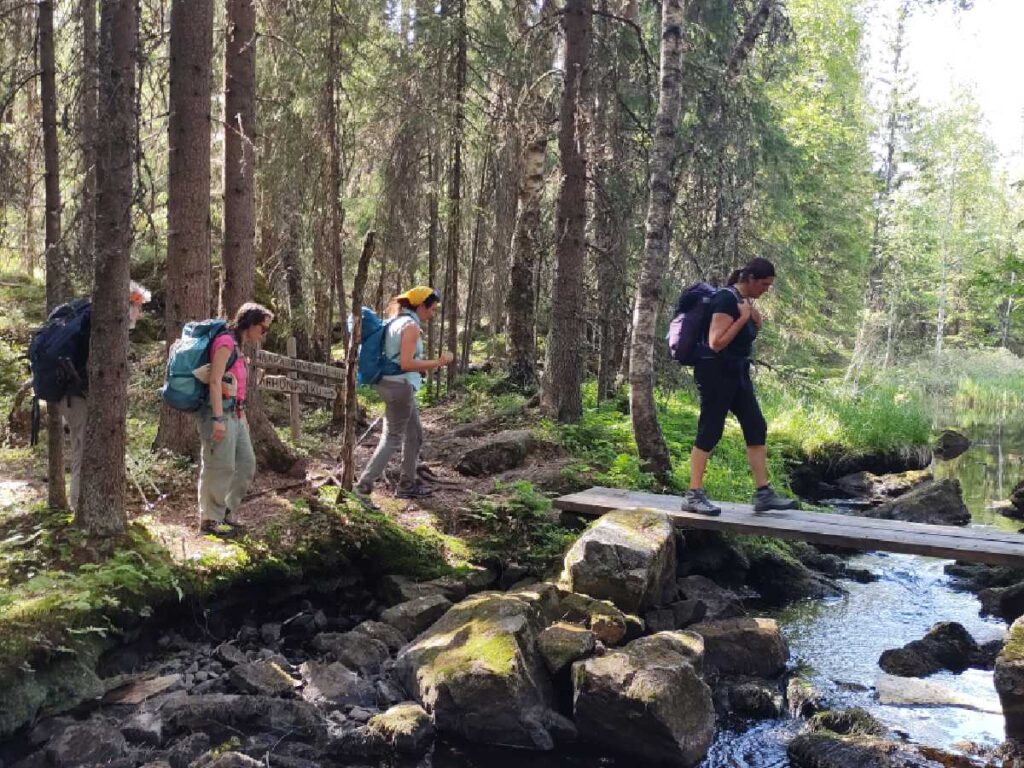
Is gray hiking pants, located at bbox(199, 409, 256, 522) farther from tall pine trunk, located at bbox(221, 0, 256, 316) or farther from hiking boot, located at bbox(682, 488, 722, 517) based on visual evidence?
hiking boot, located at bbox(682, 488, 722, 517)

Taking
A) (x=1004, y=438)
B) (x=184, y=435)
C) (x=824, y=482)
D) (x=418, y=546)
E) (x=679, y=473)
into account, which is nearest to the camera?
(x=418, y=546)

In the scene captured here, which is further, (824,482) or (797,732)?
(824,482)

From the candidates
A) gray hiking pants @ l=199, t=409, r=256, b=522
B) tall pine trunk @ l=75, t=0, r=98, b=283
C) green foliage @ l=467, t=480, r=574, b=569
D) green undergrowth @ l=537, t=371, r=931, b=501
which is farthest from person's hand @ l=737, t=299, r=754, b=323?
tall pine trunk @ l=75, t=0, r=98, b=283

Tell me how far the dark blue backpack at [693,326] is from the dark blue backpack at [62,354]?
15.2 ft

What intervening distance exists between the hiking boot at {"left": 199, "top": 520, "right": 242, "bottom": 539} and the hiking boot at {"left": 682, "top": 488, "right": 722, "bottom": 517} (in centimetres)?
401

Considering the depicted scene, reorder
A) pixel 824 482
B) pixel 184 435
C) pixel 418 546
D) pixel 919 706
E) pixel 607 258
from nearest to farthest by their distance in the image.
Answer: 1. pixel 919 706
2. pixel 418 546
3. pixel 184 435
4. pixel 607 258
5. pixel 824 482

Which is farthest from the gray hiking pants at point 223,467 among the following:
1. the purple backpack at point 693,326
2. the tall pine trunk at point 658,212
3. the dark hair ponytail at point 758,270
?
the tall pine trunk at point 658,212

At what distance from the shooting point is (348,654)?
600 centimetres

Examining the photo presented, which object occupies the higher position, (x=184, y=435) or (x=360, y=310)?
(x=360, y=310)

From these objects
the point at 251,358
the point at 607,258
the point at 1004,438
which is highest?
the point at 607,258

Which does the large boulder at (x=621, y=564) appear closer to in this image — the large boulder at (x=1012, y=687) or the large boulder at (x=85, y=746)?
the large boulder at (x=1012, y=687)

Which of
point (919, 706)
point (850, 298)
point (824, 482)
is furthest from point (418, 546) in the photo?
point (850, 298)

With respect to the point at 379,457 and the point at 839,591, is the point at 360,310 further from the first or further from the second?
the point at 839,591

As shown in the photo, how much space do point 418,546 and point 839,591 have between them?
4.66m
